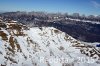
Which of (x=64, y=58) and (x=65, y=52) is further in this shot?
(x=65, y=52)

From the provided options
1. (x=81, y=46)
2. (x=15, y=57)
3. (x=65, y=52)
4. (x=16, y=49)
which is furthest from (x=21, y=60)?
(x=81, y=46)

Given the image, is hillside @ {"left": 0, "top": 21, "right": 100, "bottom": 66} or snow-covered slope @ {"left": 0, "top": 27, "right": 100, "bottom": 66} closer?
snow-covered slope @ {"left": 0, "top": 27, "right": 100, "bottom": 66}

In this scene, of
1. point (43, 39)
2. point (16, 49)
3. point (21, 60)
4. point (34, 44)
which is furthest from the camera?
point (43, 39)

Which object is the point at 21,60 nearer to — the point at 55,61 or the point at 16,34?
the point at 55,61

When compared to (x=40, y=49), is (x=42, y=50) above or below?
below

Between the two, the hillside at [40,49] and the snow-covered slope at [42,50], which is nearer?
the snow-covered slope at [42,50]

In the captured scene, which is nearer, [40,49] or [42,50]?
[42,50]

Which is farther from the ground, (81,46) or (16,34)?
(16,34)

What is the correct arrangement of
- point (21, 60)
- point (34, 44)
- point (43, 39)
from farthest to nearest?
point (43, 39) → point (34, 44) → point (21, 60)
